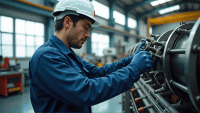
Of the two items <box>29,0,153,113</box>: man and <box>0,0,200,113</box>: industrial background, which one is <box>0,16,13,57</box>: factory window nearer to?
<box>0,0,200,113</box>: industrial background

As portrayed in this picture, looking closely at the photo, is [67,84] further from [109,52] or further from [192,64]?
[109,52]

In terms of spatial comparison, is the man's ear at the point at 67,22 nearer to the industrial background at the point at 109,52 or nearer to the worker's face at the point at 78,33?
the worker's face at the point at 78,33

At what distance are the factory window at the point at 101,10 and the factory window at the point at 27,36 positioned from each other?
150 inches

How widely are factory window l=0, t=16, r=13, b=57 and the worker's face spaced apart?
5.03 metres

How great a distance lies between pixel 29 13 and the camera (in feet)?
17.3

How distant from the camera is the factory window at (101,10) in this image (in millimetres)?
8148

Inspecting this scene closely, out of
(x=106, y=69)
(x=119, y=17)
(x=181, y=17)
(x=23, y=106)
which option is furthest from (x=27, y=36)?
(x=119, y=17)

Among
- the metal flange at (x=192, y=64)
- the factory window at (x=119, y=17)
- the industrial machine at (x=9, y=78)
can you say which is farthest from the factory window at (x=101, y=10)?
the metal flange at (x=192, y=64)

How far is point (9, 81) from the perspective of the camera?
12.6 ft

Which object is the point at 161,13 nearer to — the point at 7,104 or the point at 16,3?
the point at 16,3

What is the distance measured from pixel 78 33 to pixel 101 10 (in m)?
8.33

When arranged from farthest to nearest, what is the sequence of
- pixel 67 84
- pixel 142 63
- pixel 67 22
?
pixel 67 22, pixel 142 63, pixel 67 84

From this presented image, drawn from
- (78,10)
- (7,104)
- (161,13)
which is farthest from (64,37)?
(161,13)

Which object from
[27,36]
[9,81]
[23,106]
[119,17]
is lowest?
[23,106]
